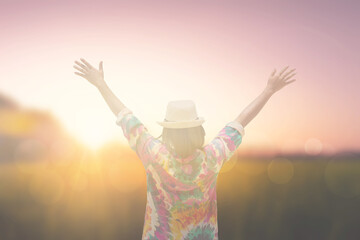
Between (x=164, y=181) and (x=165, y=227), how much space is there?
1.20 feet

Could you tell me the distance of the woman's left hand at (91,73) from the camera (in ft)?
8.36

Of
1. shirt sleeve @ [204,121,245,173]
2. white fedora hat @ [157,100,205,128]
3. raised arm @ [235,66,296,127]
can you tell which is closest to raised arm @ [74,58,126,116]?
white fedora hat @ [157,100,205,128]

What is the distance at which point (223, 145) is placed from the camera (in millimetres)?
2318

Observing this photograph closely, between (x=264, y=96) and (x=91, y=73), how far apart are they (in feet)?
5.17

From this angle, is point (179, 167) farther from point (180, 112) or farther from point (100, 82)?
point (100, 82)

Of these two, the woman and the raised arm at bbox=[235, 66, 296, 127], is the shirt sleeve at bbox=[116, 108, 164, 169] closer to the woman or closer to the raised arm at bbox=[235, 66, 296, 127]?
the woman

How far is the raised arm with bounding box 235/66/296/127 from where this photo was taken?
257cm

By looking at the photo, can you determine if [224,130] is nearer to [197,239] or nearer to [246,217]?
[197,239]

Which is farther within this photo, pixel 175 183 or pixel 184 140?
pixel 175 183

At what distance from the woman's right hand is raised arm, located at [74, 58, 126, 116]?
142 cm

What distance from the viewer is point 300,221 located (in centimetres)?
1076

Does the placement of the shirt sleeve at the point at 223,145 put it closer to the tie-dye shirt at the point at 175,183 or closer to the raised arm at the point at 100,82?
the tie-dye shirt at the point at 175,183

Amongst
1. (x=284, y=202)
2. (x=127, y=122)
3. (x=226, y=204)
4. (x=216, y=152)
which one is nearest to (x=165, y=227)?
(x=216, y=152)

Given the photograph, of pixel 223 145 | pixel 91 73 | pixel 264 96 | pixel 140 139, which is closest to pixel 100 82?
pixel 91 73
